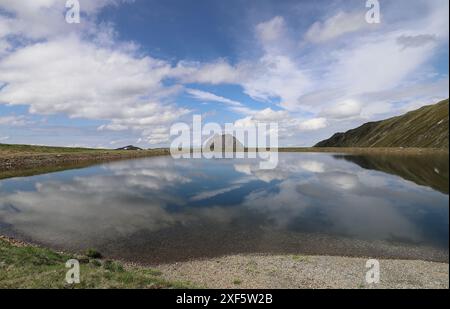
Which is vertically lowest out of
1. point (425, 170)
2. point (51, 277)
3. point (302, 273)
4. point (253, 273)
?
point (253, 273)

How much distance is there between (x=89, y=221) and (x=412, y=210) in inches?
1692

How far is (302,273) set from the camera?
24234 mm

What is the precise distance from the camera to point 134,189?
7569 cm

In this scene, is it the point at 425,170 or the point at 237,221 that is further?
the point at 425,170

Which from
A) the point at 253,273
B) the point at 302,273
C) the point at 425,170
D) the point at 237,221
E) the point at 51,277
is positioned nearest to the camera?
the point at 51,277

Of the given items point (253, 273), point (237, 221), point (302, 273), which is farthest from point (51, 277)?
point (237, 221)

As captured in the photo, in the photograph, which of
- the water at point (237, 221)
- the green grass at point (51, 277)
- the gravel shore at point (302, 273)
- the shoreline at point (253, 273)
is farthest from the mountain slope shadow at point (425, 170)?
the green grass at point (51, 277)

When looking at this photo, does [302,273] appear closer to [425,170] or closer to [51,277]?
[51,277]

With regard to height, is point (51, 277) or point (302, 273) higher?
point (51, 277)

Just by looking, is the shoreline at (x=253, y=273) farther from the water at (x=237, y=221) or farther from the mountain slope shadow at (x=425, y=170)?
the mountain slope shadow at (x=425, y=170)

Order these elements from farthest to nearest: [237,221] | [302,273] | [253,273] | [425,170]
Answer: [425,170] → [237,221] → [253,273] → [302,273]

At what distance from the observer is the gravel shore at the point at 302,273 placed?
71.6ft
